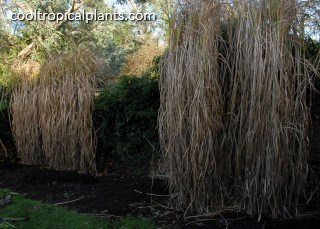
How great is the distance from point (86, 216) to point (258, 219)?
152 centimetres

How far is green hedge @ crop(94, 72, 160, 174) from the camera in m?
4.71

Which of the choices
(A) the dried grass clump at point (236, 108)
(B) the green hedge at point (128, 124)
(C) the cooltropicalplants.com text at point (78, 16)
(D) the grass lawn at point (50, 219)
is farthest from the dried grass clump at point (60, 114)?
(C) the cooltropicalplants.com text at point (78, 16)

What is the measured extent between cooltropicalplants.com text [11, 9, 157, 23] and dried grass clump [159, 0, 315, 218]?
6.96 m

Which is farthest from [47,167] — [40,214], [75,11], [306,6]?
[75,11]

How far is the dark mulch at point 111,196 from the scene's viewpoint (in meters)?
2.84

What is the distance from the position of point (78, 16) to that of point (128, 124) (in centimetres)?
789

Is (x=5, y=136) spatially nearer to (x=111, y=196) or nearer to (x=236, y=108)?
(x=111, y=196)

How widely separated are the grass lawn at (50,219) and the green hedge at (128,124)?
1583 millimetres

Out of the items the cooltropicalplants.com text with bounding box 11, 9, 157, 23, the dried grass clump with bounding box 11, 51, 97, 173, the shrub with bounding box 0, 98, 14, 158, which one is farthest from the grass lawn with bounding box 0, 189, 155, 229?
the cooltropicalplants.com text with bounding box 11, 9, 157, 23

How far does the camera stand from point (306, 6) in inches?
118

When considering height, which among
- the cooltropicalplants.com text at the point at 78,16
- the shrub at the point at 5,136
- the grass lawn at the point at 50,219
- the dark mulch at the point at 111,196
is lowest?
the grass lawn at the point at 50,219

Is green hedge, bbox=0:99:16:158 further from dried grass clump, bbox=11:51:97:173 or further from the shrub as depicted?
dried grass clump, bbox=11:51:97:173

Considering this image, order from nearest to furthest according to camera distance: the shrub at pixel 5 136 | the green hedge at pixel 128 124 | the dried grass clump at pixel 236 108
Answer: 1. the dried grass clump at pixel 236 108
2. the green hedge at pixel 128 124
3. the shrub at pixel 5 136

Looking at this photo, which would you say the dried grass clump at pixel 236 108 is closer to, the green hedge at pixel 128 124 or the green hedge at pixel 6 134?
the green hedge at pixel 128 124
